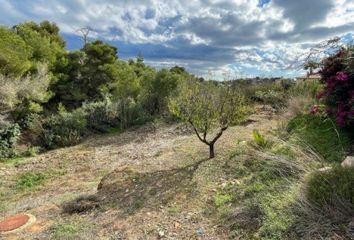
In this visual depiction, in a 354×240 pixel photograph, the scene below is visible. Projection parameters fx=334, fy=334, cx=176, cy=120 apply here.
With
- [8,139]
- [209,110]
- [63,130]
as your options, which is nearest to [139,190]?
[209,110]

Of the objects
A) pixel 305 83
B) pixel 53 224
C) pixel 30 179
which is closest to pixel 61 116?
pixel 30 179

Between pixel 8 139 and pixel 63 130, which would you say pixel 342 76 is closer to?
pixel 63 130

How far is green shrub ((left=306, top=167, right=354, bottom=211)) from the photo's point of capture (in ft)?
11.3

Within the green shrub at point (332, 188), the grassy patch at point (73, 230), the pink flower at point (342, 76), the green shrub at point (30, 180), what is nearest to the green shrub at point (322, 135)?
the pink flower at point (342, 76)

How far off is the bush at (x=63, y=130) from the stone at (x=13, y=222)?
5.85 meters

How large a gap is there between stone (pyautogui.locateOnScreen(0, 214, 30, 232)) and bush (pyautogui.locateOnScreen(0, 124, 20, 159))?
16.6 feet

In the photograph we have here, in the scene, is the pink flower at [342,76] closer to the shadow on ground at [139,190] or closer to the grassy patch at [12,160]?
the shadow on ground at [139,190]

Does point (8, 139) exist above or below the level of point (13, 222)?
above

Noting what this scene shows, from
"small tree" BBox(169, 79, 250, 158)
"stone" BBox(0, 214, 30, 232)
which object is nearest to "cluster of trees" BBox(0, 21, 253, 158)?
"small tree" BBox(169, 79, 250, 158)

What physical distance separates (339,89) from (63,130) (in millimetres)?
8728

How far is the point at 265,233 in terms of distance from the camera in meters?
3.57

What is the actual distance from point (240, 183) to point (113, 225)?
1939mm

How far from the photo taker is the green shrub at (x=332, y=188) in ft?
11.3

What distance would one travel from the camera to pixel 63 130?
37.7 ft
